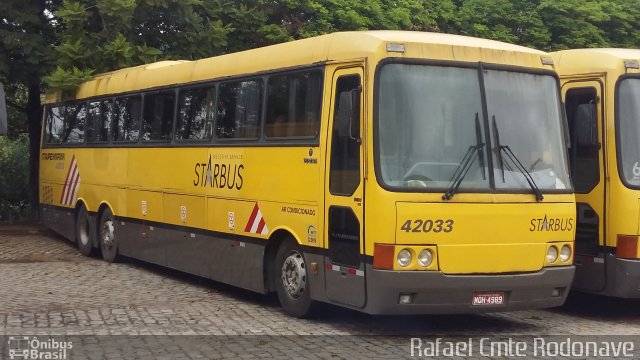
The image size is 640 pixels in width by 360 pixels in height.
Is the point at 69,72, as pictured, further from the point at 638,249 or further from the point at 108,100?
the point at 638,249

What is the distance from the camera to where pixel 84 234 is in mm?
16891

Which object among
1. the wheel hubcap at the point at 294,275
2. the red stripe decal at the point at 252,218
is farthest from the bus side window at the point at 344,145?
the red stripe decal at the point at 252,218

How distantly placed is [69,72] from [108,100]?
196cm

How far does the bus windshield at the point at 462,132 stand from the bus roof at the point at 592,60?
1.66 meters

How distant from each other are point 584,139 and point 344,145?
3.41 m

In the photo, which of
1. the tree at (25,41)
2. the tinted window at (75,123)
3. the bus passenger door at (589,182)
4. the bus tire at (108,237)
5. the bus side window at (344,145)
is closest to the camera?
the bus side window at (344,145)

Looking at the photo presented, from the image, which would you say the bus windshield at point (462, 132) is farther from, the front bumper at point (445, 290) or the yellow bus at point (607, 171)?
the yellow bus at point (607, 171)

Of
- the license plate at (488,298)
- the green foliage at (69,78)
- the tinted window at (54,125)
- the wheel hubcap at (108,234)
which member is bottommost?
the license plate at (488,298)

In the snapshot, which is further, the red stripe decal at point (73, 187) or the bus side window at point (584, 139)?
the red stripe decal at point (73, 187)

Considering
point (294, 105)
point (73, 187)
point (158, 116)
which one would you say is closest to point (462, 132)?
point (294, 105)

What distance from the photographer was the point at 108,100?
16109 mm

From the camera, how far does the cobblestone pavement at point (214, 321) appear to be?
8.45 m

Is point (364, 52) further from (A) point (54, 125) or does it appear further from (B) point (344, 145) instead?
(A) point (54, 125)

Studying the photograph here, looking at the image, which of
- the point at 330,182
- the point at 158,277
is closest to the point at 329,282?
the point at 330,182
